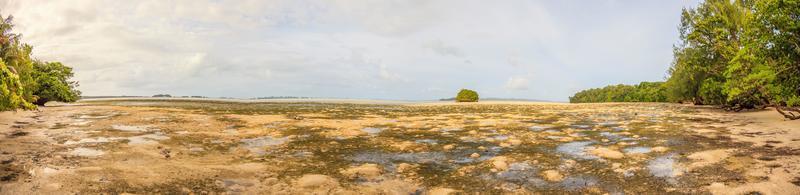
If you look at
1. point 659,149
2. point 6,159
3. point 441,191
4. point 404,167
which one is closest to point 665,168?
point 659,149

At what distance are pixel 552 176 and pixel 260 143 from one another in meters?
6.61

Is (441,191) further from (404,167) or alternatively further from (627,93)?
(627,93)

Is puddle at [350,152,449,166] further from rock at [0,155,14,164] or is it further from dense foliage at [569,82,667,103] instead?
dense foliage at [569,82,667,103]

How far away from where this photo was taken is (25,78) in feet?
69.8

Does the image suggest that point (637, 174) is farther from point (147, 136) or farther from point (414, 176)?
point (147, 136)

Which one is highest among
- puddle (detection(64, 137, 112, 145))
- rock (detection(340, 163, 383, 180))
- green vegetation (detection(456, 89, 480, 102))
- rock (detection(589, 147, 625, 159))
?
green vegetation (detection(456, 89, 480, 102))

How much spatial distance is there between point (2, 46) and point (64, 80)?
12256 mm

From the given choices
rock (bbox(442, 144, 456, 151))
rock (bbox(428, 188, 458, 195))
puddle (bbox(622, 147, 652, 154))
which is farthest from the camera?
rock (bbox(442, 144, 456, 151))

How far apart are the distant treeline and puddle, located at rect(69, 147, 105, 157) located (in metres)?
17.2

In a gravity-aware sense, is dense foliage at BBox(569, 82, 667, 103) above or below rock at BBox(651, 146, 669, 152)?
above

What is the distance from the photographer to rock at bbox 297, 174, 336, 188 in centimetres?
565

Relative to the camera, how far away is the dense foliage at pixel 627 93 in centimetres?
→ 6360

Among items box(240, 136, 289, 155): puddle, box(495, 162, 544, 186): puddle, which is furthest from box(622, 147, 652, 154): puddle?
box(240, 136, 289, 155): puddle

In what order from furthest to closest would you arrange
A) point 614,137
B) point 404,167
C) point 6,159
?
point 614,137 → point 404,167 → point 6,159
